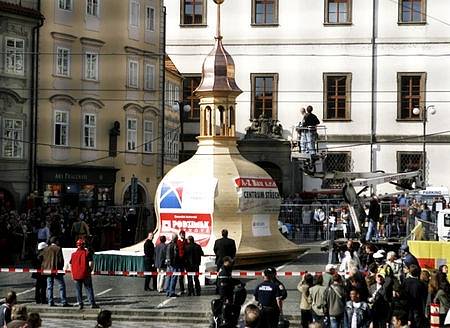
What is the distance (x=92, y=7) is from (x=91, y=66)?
111 inches

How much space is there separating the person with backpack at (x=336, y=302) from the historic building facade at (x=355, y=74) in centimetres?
3632

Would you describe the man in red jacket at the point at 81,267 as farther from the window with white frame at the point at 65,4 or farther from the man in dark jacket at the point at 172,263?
the window with white frame at the point at 65,4

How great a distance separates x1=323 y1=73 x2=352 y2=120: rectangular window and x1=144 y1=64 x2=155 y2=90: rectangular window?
931 centimetres

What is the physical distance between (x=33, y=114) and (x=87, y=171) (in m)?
4.07

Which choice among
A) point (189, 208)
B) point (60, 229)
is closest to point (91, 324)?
point (189, 208)

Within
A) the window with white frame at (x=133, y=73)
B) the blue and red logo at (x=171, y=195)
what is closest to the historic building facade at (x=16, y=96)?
the window with white frame at (x=133, y=73)

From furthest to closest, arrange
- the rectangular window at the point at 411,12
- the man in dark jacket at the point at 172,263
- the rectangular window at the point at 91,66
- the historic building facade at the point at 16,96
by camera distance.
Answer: the rectangular window at the point at 411,12 < the rectangular window at the point at 91,66 < the historic building facade at the point at 16,96 < the man in dark jacket at the point at 172,263

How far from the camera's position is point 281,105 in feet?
177

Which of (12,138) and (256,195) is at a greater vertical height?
(12,138)

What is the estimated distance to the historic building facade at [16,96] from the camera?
4225 centimetres

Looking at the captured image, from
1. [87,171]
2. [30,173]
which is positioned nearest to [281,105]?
[87,171]

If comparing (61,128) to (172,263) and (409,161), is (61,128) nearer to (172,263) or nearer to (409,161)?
(409,161)

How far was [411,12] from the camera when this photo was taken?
53.7 metres

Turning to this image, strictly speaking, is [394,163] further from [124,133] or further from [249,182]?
[249,182]
